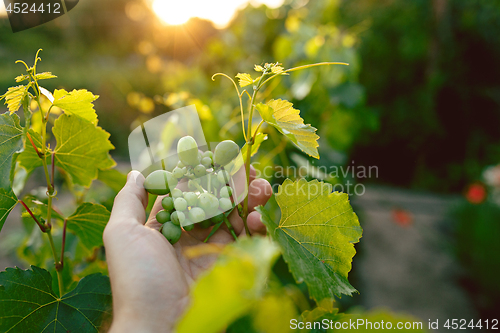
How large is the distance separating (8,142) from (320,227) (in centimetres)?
73

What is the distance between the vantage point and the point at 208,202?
692mm

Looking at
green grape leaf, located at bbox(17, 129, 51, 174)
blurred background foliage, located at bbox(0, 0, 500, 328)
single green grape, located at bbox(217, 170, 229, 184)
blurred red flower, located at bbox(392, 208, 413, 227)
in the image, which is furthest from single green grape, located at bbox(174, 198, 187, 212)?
blurred red flower, located at bbox(392, 208, 413, 227)

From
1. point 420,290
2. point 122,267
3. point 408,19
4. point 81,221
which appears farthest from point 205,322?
point 408,19

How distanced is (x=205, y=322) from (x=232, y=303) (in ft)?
0.13

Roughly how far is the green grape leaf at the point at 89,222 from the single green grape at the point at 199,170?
0.95 feet

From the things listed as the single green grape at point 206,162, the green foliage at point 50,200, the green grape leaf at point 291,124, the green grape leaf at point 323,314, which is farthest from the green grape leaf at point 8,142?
the green grape leaf at point 323,314

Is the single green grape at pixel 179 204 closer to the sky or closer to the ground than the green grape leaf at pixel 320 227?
closer to the sky

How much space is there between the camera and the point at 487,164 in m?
4.60

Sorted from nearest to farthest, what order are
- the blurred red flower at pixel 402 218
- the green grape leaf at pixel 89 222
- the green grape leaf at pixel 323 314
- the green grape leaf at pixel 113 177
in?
1. the green grape leaf at pixel 323 314
2. the green grape leaf at pixel 89 222
3. the green grape leaf at pixel 113 177
4. the blurred red flower at pixel 402 218

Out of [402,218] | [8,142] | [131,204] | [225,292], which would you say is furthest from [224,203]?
[402,218]

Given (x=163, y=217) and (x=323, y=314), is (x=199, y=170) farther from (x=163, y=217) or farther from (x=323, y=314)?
(x=323, y=314)

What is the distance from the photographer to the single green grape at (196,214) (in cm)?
68

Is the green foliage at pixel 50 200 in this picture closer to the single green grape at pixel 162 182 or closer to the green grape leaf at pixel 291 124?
the single green grape at pixel 162 182

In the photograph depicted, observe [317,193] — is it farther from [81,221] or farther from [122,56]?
[122,56]
